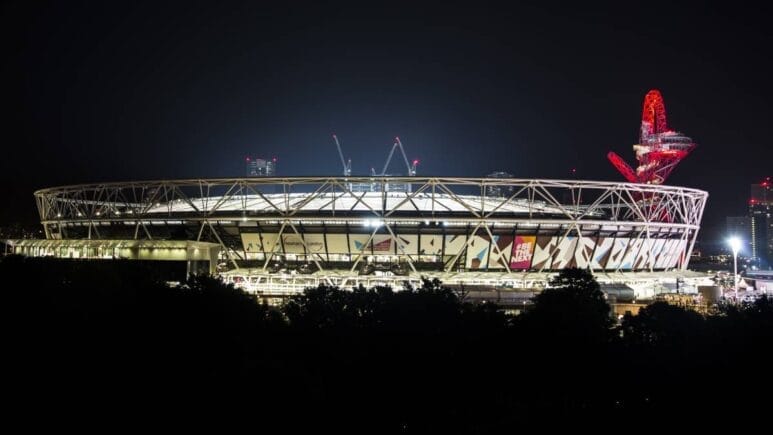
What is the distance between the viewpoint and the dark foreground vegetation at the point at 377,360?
49.2 ft

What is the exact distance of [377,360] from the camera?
20406 mm

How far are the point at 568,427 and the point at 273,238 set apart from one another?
115 ft

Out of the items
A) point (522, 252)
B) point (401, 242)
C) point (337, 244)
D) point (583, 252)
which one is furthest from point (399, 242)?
point (583, 252)

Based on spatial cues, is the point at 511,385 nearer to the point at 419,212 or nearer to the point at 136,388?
the point at 136,388

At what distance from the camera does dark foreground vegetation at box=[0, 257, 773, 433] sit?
15.0 meters

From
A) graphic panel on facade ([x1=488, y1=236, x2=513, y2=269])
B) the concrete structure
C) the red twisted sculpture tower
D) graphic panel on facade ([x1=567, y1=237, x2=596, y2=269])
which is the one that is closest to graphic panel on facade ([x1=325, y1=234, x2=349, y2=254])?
the concrete structure

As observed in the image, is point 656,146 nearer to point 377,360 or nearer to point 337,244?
point 337,244

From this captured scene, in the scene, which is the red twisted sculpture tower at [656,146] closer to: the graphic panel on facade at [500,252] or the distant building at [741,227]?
the graphic panel on facade at [500,252]

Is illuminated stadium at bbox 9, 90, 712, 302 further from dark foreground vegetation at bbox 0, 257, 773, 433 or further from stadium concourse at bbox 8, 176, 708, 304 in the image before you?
dark foreground vegetation at bbox 0, 257, 773, 433

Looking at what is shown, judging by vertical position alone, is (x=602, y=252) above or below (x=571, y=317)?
above

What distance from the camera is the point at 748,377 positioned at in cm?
1888

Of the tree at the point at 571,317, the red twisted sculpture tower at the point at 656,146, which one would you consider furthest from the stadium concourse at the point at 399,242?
the red twisted sculpture tower at the point at 656,146

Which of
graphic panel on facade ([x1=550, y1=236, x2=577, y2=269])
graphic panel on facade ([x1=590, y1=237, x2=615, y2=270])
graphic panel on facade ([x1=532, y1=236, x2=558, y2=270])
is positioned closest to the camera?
graphic panel on facade ([x1=532, y1=236, x2=558, y2=270])

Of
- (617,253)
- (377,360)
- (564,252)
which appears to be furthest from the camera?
(617,253)
